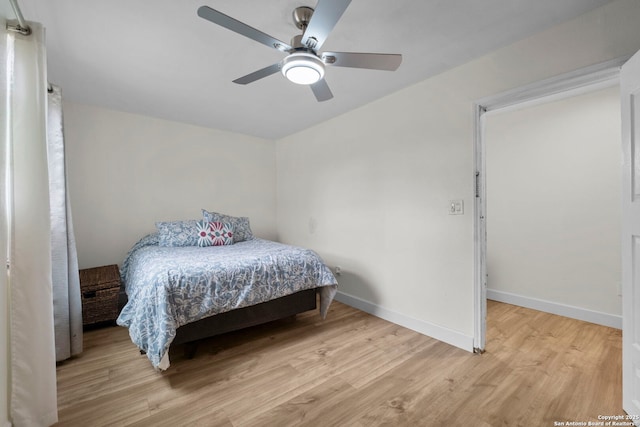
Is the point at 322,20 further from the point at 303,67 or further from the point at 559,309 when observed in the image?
the point at 559,309

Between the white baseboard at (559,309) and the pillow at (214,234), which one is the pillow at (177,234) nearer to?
the pillow at (214,234)

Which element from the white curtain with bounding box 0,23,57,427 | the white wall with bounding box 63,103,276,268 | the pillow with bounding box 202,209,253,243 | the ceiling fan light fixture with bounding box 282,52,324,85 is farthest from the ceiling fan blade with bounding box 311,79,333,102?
the white wall with bounding box 63,103,276,268

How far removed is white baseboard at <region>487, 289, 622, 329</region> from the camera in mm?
2432

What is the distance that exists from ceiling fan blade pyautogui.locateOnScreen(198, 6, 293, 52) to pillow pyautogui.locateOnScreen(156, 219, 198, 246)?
2302 mm

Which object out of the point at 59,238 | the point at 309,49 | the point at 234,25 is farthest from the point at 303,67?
the point at 59,238

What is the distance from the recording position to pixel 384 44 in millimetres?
1809

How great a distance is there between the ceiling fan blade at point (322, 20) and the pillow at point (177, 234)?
2.41 m

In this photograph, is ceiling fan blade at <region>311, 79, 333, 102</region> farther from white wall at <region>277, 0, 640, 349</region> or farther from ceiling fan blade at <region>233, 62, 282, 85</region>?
white wall at <region>277, 0, 640, 349</region>

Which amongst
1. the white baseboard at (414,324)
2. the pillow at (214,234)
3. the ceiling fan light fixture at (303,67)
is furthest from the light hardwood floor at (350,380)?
the ceiling fan light fixture at (303,67)

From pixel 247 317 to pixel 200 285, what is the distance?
524 mm

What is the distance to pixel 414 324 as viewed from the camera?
7.98 feet

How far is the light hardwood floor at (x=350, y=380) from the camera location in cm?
143

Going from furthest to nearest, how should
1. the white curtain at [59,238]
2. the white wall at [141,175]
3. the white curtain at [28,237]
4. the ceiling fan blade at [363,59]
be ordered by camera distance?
the white wall at [141,175] → the white curtain at [59,238] → the ceiling fan blade at [363,59] → the white curtain at [28,237]

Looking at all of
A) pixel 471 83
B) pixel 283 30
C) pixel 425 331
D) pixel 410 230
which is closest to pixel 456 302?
pixel 425 331
